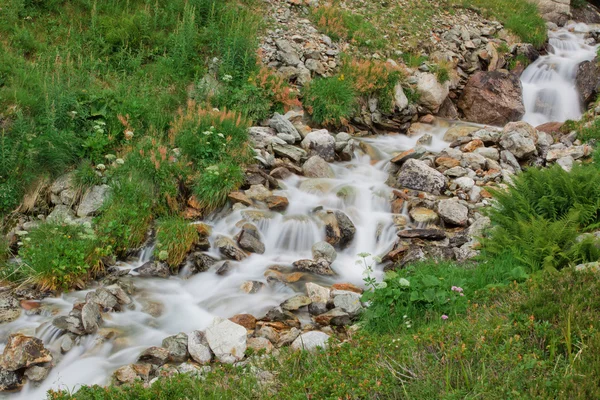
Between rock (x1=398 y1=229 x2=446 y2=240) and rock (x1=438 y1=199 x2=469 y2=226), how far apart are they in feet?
1.68

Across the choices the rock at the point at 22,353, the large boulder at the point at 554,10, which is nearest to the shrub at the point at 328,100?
the rock at the point at 22,353

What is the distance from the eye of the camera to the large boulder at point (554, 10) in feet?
69.4

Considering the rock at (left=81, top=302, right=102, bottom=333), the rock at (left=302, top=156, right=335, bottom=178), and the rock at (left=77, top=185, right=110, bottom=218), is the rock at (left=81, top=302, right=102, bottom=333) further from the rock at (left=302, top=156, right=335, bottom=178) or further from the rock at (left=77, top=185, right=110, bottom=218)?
the rock at (left=302, top=156, right=335, bottom=178)

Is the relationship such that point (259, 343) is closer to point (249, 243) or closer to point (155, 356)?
point (155, 356)

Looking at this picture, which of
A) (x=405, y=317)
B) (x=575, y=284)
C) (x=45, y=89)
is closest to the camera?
(x=575, y=284)

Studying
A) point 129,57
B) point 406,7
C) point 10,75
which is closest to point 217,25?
point 129,57

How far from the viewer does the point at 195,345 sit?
247 inches

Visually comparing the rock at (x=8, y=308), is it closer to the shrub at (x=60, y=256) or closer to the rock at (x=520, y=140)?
the shrub at (x=60, y=256)

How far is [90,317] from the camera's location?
263 inches

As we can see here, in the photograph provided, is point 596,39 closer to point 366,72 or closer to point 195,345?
point 366,72

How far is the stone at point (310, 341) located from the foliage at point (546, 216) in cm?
257

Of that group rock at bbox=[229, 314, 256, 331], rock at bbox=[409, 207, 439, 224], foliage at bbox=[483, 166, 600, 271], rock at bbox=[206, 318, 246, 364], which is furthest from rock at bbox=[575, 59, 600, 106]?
rock at bbox=[206, 318, 246, 364]

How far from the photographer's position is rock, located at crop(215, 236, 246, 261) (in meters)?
8.50

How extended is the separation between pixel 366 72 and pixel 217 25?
384cm
